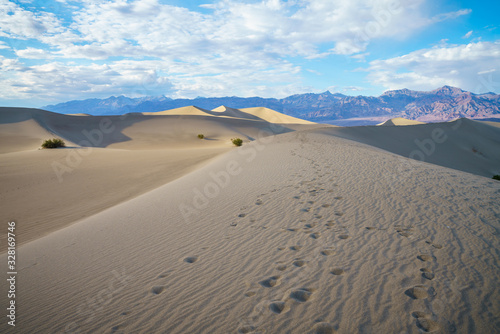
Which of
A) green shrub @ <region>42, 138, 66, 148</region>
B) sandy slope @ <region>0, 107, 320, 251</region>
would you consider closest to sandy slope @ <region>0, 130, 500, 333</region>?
sandy slope @ <region>0, 107, 320, 251</region>

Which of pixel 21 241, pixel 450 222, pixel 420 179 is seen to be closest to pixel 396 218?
pixel 450 222

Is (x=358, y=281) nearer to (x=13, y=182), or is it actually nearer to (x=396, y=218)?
(x=396, y=218)

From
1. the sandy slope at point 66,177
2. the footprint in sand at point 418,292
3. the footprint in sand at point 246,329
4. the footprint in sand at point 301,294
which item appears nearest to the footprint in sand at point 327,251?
the footprint in sand at point 301,294

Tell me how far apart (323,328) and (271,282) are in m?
0.78

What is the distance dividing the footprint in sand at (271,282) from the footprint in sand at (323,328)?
2.20ft

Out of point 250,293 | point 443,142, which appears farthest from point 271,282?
point 443,142

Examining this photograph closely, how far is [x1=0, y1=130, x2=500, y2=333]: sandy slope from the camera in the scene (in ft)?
7.97

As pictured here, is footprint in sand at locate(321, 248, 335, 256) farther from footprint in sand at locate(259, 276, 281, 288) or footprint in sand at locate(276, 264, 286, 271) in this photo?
footprint in sand at locate(259, 276, 281, 288)

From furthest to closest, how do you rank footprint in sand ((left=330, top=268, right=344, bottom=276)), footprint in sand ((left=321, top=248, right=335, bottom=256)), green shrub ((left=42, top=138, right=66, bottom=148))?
green shrub ((left=42, top=138, right=66, bottom=148)) → footprint in sand ((left=321, top=248, right=335, bottom=256)) → footprint in sand ((left=330, top=268, right=344, bottom=276))

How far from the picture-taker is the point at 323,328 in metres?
2.27

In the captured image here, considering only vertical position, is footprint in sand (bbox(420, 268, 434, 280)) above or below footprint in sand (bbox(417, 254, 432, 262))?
below

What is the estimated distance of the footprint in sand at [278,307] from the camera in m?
2.47

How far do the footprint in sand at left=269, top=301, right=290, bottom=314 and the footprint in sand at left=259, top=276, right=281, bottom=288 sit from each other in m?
0.28

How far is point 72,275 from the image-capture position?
3.55 metres
